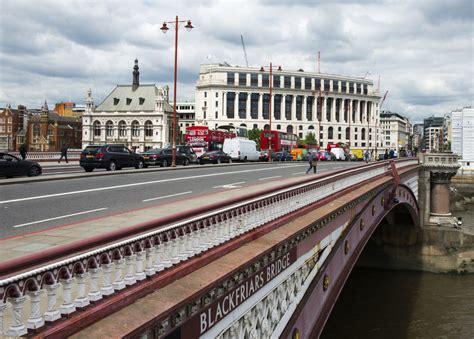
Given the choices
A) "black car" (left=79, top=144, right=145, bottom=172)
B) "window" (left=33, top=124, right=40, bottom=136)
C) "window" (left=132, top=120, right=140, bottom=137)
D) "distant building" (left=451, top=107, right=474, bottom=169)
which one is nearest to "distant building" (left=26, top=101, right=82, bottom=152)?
"window" (left=33, top=124, right=40, bottom=136)

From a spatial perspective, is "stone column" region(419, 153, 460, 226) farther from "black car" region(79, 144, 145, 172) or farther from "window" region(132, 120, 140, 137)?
"window" region(132, 120, 140, 137)

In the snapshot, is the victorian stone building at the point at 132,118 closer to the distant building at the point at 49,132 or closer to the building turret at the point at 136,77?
the building turret at the point at 136,77

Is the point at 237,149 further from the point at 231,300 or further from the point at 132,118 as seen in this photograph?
the point at 132,118

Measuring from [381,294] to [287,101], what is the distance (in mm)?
140201

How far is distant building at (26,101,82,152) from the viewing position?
440 ft

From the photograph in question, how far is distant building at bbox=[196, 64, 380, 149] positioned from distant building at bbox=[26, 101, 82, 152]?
134ft

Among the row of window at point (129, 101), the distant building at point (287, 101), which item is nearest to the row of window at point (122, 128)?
the row of window at point (129, 101)

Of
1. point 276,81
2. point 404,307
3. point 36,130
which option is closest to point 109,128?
point 36,130

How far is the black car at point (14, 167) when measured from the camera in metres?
23.7

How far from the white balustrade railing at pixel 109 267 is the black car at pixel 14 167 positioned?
18.5 m

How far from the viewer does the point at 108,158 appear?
29797mm

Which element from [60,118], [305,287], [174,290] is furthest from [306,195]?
[60,118]

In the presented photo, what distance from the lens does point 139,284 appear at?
5.09 metres

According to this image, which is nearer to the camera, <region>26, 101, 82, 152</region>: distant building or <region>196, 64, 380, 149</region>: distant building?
<region>26, 101, 82, 152</region>: distant building
